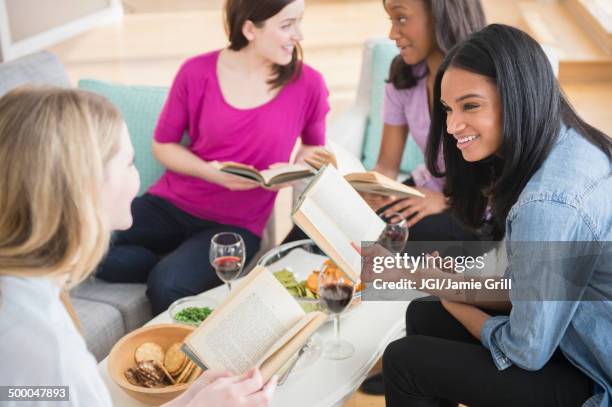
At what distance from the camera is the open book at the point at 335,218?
1.73 m

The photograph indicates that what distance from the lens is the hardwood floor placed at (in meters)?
4.91

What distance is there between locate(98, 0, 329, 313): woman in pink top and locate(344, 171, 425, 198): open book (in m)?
0.49

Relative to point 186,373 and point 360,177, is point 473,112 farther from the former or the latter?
point 186,373

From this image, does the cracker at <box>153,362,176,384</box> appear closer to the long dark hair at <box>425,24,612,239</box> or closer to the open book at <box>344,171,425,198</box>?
the open book at <box>344,171,425,198</box>

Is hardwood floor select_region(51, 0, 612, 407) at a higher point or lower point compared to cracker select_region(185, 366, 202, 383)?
lower

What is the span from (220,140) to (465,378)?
1.15m

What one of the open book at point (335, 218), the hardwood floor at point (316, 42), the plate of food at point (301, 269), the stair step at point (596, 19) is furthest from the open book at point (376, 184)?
the stair step at point (596, 19)

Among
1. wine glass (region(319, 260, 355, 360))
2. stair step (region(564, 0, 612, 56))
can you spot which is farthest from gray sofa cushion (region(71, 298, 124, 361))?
stair step (region(564, 0, 612, 56))

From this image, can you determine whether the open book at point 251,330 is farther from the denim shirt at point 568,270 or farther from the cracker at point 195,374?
the denim shirt at point 568,270

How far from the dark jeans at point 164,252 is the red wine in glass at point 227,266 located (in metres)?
0.43

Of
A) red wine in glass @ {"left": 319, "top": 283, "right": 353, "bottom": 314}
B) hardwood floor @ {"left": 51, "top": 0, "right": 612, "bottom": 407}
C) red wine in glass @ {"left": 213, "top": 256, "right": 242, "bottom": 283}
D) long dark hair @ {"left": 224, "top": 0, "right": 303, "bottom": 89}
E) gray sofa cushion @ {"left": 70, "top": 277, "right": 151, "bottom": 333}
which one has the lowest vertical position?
hardwood floor @ {"left": 51, "top": 0, "right": 612, "bottom": 407}

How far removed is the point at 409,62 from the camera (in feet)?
7.88

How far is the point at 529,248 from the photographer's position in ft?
5.06

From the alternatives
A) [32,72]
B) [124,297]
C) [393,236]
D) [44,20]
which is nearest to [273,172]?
[393,236]
